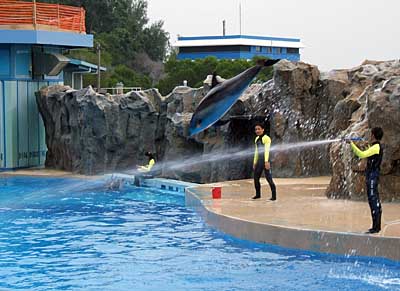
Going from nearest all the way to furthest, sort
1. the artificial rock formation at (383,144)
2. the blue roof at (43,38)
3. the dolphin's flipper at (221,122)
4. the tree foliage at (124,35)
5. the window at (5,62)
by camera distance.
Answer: the artificial rock formation at (383,144)
the dolphin's flipper at (221,122)
the blue roof at (43,38)
the window at (5,62)
the tree foliage at (124,35)

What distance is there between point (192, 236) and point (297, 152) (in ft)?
14.8

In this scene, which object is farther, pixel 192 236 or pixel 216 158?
pixel 216 158

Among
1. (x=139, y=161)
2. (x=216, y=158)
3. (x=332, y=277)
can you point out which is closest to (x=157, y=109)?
(x=139, y=161)

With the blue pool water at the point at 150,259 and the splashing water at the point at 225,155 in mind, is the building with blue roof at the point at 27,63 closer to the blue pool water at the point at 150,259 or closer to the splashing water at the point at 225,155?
the splashing water at the point at 225,155

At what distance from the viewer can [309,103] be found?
13523 millimetres

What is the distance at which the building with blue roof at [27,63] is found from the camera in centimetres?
1819

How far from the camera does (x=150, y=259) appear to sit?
7.84 metres

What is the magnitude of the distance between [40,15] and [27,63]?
47.7 inches

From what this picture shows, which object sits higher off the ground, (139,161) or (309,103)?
(309,103)

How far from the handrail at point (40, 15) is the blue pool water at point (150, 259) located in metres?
7.78

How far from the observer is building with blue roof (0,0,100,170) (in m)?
18.2

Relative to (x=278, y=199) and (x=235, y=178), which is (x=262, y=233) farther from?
(x=235, y=178)

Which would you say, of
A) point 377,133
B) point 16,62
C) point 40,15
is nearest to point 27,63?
point 16,62

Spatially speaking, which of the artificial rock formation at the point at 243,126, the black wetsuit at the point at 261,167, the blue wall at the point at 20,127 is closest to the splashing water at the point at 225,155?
the artificial rock formation at the point at 243,126
